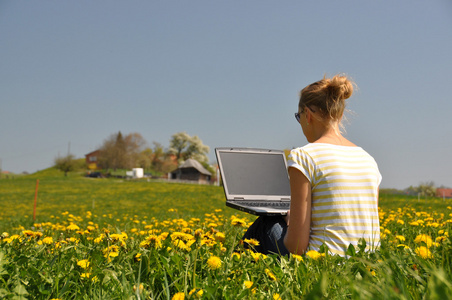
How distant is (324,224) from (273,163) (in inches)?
68.7

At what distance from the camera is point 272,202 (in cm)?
381

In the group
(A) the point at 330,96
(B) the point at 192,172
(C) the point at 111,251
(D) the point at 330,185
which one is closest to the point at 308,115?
(A) the point at 330,96

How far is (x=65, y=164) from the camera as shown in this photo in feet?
284

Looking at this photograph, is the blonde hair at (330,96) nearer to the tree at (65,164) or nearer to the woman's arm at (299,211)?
the woman's arm at (299,211)

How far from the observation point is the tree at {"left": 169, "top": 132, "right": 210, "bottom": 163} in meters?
90.4

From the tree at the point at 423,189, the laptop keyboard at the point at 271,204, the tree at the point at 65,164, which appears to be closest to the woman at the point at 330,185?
the laptop keyboard at the point at 271,204

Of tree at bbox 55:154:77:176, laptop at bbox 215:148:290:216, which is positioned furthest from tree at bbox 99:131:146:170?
laptop at bbox 215:148:290:216

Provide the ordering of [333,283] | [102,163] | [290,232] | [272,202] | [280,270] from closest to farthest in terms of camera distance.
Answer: [333,283], [280,270], [290,232], [272,202], [102,163]

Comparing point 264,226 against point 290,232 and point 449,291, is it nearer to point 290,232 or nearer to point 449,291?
point 290,232

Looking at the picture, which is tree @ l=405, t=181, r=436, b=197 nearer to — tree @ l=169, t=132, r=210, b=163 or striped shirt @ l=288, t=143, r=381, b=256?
striped shirt @ l=288, t=143, r=381, b=256

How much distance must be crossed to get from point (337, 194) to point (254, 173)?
5.08ft

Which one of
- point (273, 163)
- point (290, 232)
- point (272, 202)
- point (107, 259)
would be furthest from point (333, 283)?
point (273, 163)

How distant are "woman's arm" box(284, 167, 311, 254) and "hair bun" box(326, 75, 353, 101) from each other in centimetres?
60

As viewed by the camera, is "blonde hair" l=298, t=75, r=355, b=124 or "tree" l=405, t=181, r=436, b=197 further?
"tree" l=405, t=181, r=436, b=197
